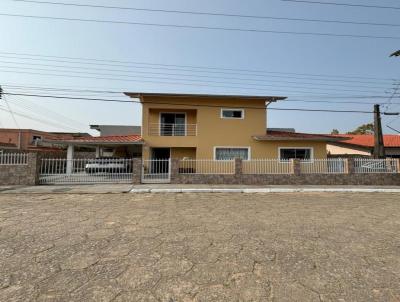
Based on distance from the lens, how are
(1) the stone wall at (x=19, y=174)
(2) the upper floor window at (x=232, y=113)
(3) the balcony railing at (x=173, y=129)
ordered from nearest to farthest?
(1) the stone wall at (x=19, y=174) < (2) the upper floor window at (x=232, y=113) < (3) the balcony railing at (x=173, y=129)

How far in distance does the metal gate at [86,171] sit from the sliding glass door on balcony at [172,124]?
5295 millimetres

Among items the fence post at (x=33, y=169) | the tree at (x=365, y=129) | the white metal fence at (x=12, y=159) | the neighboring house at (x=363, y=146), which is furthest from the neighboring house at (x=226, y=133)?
the tree at (x=365, y=129)

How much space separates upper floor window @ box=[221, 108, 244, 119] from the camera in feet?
58.4

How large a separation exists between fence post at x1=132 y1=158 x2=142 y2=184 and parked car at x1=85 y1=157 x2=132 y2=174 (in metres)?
0.63

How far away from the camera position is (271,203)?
8719 millimetres

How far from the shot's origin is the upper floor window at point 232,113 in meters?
17.8

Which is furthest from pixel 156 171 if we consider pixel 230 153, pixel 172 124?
pixel 230 153

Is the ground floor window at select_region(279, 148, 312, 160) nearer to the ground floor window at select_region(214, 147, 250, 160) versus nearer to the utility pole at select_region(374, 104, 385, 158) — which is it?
the ground floor window at select_region(214, 147, 250, 160)

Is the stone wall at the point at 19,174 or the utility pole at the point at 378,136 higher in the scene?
the utility pole at the point at 378,136

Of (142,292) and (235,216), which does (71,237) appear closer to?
(142,292)

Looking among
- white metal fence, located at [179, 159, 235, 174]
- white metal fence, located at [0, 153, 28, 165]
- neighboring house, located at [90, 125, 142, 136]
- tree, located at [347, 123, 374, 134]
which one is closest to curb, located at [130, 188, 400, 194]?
white metal fence, located at [179, 159, 235, 174]

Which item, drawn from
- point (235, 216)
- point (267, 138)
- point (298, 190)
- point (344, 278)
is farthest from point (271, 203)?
point (267, 138)

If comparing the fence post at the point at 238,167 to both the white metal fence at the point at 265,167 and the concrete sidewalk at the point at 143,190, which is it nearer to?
the white metal fence at the point at 265,167

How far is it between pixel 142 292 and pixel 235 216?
4.14 metres
